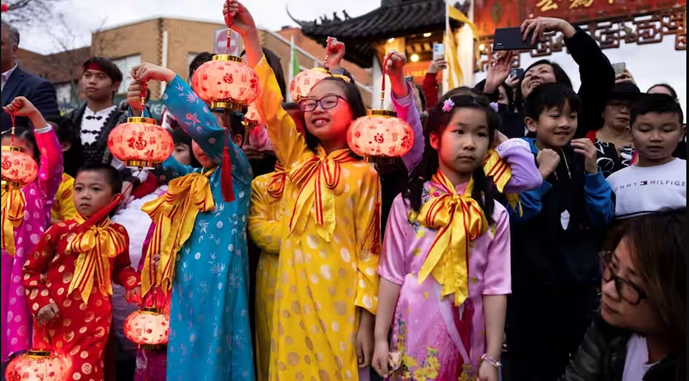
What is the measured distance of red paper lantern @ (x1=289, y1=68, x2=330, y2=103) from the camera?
10.2ft

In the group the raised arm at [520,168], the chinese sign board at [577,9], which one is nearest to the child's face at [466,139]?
the raised arm at [520,168]

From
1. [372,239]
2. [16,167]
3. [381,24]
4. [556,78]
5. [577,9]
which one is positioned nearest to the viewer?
[372,239]

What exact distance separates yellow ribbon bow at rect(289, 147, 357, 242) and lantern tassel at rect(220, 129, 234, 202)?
310 millimetres

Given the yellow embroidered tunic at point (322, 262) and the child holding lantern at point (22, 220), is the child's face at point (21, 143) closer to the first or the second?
the child holding lantern at point (22, 220)

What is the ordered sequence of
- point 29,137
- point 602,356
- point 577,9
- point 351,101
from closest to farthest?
point 602,356 → point 351,101 → point 29,137 → point 577,9

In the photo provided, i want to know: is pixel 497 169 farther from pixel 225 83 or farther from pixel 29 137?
pixel 29 137

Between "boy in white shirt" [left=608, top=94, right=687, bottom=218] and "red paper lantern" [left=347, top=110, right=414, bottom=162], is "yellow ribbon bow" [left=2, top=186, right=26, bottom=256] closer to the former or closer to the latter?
"red paper lantern" [left=347, top=110, right=414, bottom=162]

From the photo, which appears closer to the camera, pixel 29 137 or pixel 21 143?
pixel 21 143

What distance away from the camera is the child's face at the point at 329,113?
2.93 meters

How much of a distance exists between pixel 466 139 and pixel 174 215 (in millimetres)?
1565

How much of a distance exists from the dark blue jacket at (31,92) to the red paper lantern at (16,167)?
109 centimetres

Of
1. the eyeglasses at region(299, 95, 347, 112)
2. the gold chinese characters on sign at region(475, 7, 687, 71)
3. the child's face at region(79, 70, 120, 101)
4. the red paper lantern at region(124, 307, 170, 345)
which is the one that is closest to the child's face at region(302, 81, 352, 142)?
the eyeglasses at region(299, 95, 347, 112)

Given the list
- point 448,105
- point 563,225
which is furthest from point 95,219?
point 563,225

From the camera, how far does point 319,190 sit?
2.87 metres
